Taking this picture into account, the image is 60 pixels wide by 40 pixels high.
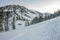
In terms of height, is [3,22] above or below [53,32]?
below

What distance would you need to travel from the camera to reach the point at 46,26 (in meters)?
11.2

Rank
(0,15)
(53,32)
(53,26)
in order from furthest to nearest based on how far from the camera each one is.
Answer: (0,15) → (53,26) → (53,32)

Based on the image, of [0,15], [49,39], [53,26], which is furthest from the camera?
[0,15]

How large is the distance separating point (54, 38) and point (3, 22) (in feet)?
58.5

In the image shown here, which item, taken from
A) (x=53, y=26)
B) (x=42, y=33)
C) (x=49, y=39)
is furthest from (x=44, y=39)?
(x=53, y=26)

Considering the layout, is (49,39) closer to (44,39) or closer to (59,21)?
(44,39)

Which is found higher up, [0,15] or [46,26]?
[46,26]

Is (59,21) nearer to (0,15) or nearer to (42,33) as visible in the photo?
(42,33)

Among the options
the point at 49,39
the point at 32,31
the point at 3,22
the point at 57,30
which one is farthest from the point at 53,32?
the point at 3,22

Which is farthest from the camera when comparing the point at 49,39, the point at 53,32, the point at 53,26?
the point at 53,26

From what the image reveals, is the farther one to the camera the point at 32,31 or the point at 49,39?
the point at 32,31

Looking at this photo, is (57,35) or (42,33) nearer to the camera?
(57,35)

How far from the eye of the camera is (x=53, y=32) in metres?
9.98

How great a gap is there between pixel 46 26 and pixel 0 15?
52.0ft
